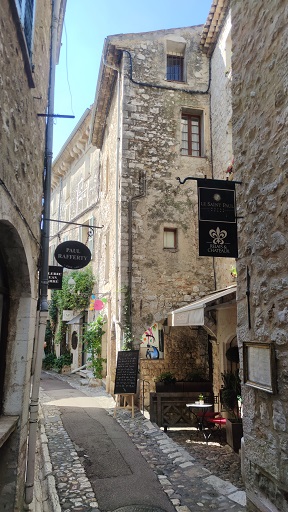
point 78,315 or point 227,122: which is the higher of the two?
point 227,122

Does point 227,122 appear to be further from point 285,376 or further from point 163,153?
point 285,376

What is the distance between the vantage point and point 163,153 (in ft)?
38.4

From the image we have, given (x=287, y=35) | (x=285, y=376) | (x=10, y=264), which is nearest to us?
(x=285, y=376)

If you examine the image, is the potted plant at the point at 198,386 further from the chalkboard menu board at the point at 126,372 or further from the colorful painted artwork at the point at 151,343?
the colorful painted artwork at the point at 151,343

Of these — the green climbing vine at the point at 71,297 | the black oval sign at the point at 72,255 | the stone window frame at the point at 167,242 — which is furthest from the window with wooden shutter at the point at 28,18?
the green climbing vine at the point at 71,297

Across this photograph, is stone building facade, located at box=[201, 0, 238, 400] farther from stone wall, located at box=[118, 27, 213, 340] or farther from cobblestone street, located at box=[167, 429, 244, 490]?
cobblestone street, located at box=[167, 429, 244, 490]

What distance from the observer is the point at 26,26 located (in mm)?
3902

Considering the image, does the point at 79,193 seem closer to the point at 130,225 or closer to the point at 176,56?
the point at 176,56

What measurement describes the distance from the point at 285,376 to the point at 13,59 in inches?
131

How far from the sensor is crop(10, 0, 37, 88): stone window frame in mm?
3230

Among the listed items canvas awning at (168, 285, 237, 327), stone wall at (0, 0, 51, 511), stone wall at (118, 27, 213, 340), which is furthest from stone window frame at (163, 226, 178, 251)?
stone wall at (0, 0, 51, 511)

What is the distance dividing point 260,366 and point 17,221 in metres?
2.48

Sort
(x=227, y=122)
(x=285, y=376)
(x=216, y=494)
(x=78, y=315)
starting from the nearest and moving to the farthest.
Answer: (x=285, y=376)
(x=216, y=494)
(x=227, y=122)
(x=78, y=315)

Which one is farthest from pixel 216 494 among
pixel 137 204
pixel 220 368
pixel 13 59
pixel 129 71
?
pixel 129 71
